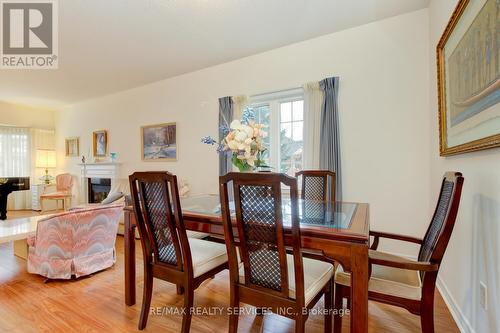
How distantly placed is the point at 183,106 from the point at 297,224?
3843 mm

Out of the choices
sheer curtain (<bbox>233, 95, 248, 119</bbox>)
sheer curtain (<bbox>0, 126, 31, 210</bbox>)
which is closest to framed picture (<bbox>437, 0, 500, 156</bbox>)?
sheer curtain (<bbox>233, 95, 248, 119</bbox>)

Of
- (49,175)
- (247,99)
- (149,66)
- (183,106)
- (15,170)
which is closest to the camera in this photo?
(247,99)

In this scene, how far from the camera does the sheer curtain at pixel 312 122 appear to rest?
320cm

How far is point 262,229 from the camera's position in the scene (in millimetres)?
1280

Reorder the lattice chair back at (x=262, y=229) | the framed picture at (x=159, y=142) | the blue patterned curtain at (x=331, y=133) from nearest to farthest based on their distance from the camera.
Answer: the lattice chair back at (x=262, y=229) < the blue patterned curtain at (x=331, y=133) < the framed picture at (x=159, y=142)

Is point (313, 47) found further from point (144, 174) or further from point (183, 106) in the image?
point (144, 174)

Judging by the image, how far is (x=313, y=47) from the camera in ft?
10.8

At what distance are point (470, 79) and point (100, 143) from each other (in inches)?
249

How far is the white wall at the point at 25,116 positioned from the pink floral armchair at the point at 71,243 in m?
5.13

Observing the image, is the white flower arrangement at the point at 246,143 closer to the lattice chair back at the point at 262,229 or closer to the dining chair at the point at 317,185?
the lattice chair back at the point at 262,229

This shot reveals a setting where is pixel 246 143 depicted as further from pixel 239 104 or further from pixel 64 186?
pixel 64 186

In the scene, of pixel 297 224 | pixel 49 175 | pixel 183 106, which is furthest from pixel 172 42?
pixel 49 175

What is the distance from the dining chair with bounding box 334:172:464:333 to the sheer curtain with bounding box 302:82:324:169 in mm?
1734

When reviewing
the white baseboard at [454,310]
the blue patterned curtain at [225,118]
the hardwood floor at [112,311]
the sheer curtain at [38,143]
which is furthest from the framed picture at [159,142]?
the white baseboard at [454,310]
